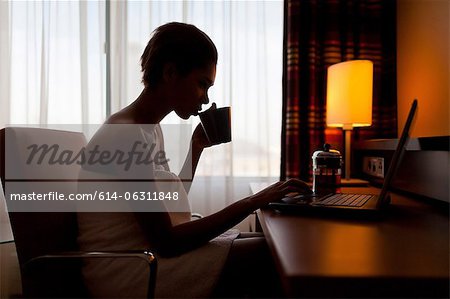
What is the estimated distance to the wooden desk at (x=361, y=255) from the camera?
45 cm

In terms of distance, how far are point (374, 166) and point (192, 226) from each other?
1142 mm

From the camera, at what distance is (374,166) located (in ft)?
5.73

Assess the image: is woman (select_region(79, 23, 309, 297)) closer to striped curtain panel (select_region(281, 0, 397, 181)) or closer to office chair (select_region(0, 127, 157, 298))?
office chair (select_region(0, 127, 157, 298))

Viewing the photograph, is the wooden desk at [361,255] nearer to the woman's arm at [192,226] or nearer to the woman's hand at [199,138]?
the woman's arm at [192,226]

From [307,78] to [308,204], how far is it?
4.80 ft

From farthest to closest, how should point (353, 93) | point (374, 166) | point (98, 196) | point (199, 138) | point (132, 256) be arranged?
point (353, 93), point (374, 166), point (199, 138), point (98, 196), point (132, 256)

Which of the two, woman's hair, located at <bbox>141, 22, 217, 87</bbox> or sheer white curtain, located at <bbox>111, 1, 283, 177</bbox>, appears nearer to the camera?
woman's hair, located at <bbox>141, 22, 217, 87</bbox>

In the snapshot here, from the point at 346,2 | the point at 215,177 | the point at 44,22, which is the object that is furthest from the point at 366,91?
the point at 44,22

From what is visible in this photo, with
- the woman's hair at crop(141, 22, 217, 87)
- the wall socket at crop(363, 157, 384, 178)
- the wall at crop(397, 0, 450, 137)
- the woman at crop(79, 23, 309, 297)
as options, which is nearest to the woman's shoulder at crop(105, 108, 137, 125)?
the woman at crop(79, 23, 309, 297)

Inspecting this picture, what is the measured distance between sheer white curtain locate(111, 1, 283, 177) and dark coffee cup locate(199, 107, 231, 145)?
98cm

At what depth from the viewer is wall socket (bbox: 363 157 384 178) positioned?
1.65 metres

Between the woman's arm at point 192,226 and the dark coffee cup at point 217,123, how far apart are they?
1.14 feet

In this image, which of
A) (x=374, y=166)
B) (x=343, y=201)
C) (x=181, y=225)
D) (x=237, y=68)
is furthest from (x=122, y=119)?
(x=237, y=68)

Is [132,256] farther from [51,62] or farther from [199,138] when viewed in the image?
[51,62]
